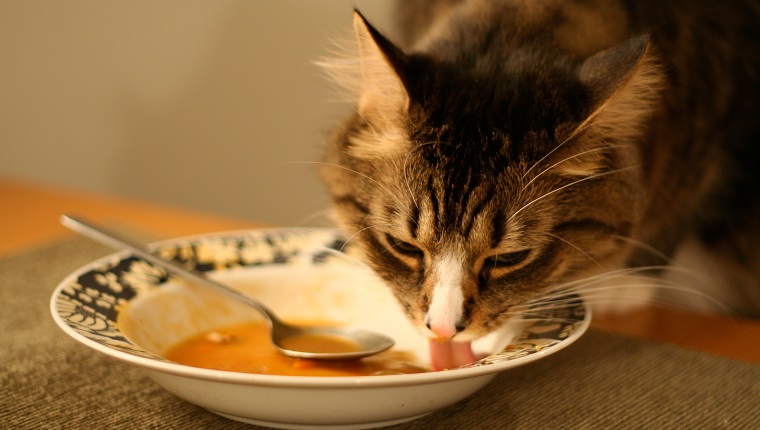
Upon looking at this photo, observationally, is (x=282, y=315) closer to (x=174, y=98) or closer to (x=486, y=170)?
(x=486, y=170)

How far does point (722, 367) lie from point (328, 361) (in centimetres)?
58

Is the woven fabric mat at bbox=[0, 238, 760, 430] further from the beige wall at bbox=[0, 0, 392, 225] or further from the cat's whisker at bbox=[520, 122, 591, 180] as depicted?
the beige wall at bbox=[0, 0, 392, 225]

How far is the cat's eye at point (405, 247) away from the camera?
94 centimetres

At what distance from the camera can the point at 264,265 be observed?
1.16 metres

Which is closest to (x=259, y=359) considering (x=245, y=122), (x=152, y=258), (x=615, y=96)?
(x=152, y=258)

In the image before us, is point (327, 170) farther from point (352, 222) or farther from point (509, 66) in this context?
point (509, 66)

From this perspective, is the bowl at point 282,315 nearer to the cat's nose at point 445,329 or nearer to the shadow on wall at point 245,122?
the cat's nose at point 445,329

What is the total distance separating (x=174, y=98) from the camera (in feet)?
7.39

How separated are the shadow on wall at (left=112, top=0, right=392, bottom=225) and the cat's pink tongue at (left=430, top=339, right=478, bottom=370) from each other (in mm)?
911

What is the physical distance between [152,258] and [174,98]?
136cm

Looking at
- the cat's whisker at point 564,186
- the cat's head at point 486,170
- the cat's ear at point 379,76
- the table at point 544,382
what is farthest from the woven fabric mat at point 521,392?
the cat's ear at point 379,76

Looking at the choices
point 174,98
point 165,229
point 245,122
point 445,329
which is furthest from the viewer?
point 174,98

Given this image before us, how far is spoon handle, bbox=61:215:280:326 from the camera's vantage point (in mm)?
983

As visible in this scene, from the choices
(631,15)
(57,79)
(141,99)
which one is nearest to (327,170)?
(631,15)
